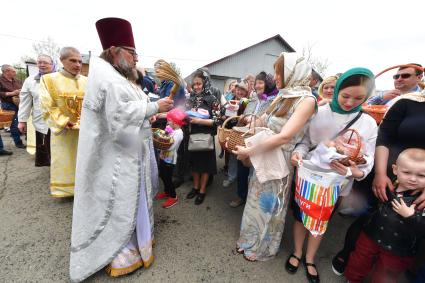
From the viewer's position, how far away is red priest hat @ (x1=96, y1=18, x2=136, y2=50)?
158 centimetres

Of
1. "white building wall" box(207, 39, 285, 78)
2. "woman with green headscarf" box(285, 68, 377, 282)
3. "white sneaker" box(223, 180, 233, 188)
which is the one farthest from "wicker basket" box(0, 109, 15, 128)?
"white building wall" box(207, 39, 285, 78)

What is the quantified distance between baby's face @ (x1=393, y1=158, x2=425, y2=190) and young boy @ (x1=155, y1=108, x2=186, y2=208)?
6.32ft

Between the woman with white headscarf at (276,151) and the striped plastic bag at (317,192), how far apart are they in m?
0.20

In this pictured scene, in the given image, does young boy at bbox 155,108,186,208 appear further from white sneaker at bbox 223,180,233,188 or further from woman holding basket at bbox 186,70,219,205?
white sneaker at bbox 223,180,233,188

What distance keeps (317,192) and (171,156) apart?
1.79 m

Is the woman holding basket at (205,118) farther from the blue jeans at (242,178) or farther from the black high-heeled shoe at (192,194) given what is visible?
the blue jeans at (242,178)

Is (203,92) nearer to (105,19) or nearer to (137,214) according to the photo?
(105,19)

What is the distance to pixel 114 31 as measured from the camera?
1.59 m

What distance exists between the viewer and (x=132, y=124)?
154 centimetres

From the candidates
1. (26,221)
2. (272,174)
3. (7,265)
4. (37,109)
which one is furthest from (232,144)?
(37,109)

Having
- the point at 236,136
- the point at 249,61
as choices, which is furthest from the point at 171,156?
the point at 249,61

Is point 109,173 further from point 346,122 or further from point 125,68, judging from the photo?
point 346,122

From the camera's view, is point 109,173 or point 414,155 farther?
point 109,173

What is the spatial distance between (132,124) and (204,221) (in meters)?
1.72
